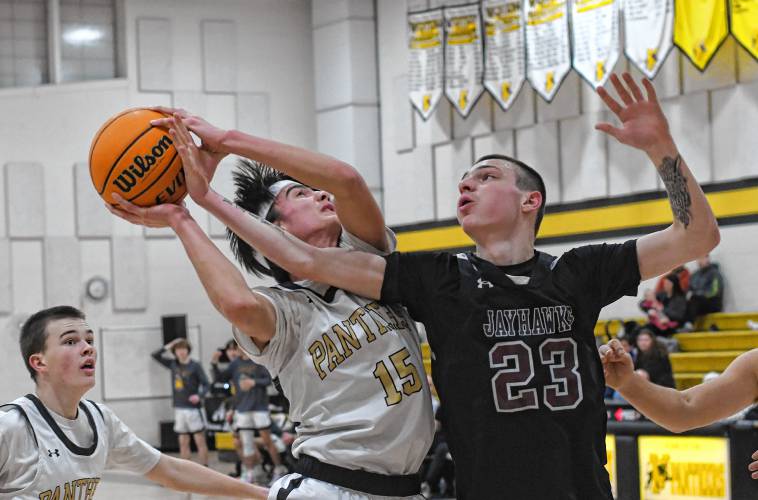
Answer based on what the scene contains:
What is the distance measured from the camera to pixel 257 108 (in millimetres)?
19984

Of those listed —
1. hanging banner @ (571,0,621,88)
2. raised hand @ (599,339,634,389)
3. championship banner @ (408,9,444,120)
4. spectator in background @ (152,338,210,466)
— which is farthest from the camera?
championship banner @ (408,9,444,120)

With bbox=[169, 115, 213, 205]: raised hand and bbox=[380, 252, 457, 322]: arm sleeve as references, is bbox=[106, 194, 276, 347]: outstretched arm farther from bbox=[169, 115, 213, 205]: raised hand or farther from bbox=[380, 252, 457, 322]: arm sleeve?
bbox=[380, 252, 457, 322]: arm sleeve

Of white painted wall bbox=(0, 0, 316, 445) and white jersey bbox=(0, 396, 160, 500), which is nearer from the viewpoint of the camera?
white jersey bbox=(0, 396, 160, 500)

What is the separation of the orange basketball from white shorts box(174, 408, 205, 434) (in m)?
12.2

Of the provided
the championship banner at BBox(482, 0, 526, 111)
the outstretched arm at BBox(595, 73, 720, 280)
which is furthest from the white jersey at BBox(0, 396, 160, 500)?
the championship banner at BBox(482, 0, 526, 111)

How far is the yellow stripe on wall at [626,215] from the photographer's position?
13.6m

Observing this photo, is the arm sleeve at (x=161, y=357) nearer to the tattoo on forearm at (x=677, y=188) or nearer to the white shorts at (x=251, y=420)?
the white shorts at (x=251, y=420)

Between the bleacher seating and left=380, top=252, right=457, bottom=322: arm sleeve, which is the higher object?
left=380, top=252, right=457, bottom=322: arm sleeve

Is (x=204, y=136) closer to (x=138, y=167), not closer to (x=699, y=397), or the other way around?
(x=138, y=167)

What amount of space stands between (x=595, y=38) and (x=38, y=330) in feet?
38.7

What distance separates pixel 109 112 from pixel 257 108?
2.78 metres

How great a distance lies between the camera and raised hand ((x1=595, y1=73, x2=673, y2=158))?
3.24 metres

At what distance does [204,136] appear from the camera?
337cm

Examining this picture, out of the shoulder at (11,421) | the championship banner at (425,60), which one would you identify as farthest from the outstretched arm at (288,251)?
the championship banner at (425,60)
